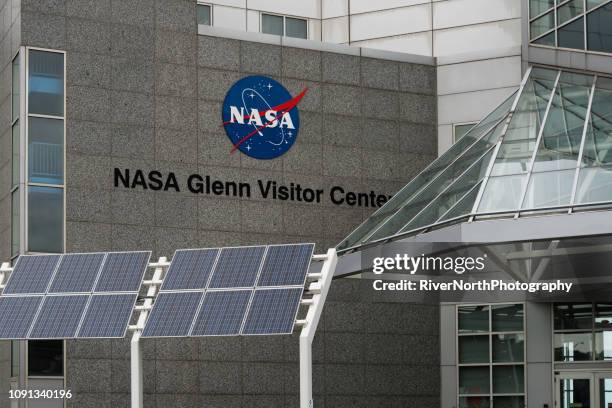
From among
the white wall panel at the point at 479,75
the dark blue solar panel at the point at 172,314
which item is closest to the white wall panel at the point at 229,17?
the white wall panel at the point at 479,75

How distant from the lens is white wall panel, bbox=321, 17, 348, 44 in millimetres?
40375

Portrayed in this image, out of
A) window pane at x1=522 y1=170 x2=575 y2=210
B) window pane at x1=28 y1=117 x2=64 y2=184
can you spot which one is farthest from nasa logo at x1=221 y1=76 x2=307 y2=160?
window pane at x1=522 y1=170 x2=575 y2=210

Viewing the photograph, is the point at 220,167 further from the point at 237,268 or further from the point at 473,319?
the point at 237,268

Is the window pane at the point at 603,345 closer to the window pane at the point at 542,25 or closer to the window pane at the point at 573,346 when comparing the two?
the window pane at the point at 573,346

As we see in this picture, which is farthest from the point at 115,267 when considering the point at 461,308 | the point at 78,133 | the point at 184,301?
the point at 461,308

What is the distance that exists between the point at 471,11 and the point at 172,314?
1953cm

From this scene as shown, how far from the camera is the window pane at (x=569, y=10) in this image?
108ft

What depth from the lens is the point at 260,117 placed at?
110 ft

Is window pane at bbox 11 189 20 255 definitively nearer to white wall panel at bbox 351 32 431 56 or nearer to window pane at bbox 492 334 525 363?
window pane at bbox 492 334 525 363

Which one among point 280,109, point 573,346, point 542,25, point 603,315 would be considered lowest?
point 573,346

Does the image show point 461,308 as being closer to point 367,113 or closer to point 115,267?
point 367,113

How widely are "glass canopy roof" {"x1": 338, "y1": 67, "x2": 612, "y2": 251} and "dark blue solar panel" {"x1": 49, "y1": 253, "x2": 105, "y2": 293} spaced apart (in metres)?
7.85

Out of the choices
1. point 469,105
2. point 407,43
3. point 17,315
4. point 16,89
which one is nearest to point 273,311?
point 17,315

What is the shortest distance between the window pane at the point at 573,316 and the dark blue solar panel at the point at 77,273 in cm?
1450
